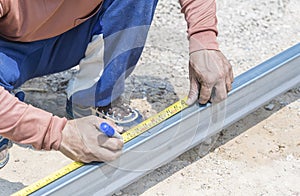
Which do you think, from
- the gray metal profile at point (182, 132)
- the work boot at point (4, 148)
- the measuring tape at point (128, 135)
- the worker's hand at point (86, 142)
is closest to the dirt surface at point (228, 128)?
the work boot at point (4, 148)

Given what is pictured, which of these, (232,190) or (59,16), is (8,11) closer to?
(59,16)

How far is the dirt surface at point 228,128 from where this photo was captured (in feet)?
10.6

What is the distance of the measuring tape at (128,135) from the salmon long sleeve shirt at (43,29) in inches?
4.6

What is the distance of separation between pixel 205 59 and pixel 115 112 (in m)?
0.60

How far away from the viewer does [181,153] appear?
3.23 m

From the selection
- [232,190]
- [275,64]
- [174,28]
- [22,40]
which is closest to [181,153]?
[232,190]

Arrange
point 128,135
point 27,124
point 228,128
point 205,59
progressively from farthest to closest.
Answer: point 228,128 → point 205,59 → point 128,135 → point 27,124

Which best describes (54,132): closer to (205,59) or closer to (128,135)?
(128,135)

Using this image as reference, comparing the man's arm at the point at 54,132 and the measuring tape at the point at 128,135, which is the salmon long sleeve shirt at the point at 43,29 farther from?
the measuring tape at the point at 128,135

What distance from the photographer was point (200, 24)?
309 cm

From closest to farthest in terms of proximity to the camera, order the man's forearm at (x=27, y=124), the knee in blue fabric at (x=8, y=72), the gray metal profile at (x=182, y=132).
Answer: the man's forearm at (x=27, y=124), the gray metal profile at (x=182, y=132), the knee in blue fabric at (x=8, y=72)

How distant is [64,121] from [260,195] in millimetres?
1020

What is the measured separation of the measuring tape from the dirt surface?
1.14ft

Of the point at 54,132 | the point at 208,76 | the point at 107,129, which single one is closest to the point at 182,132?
the point at 208,76
